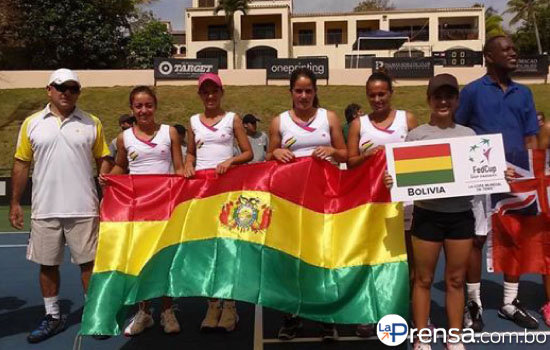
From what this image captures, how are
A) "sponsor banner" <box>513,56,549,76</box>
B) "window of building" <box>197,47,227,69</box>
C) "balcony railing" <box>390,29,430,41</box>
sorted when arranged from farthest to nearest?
"balcony railing" <box>390,29,430,41</box>
"window of building" <box>197,47,227,69</box>
"sponsor banner" <box>513,56,549,76</box>

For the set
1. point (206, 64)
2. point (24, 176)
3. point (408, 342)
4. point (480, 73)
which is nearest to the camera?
point (408, 342)

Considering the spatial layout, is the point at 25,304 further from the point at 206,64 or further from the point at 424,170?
the point at 206,64

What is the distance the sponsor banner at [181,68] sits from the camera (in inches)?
1113

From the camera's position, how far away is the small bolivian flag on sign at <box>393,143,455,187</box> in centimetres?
371

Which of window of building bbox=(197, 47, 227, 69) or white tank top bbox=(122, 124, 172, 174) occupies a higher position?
window of building bbox=(197, 47, 227, 69)

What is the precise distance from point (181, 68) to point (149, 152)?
24.8m

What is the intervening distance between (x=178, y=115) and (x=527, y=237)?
68.5ft

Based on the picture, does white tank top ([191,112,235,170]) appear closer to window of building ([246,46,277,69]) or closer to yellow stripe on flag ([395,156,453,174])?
yellow stripe on flag ([395,156,453,174])

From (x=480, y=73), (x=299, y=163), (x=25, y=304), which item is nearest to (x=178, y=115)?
(x=480, y=73)

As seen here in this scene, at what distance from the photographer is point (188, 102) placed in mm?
25828

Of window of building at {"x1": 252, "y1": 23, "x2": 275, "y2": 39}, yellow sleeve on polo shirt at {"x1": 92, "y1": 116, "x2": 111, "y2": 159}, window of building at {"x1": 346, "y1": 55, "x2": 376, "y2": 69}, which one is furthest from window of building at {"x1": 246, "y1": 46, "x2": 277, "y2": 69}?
yellow sleeve on polo shirt at {"x1": 92, "y1": 116, "x2": 111, "y2": 159}

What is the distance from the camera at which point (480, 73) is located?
30219mm

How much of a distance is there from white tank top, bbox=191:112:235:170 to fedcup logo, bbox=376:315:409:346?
72.5 inches

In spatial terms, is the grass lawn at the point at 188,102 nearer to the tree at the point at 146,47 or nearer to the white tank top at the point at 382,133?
the tree at the point at 146,47
